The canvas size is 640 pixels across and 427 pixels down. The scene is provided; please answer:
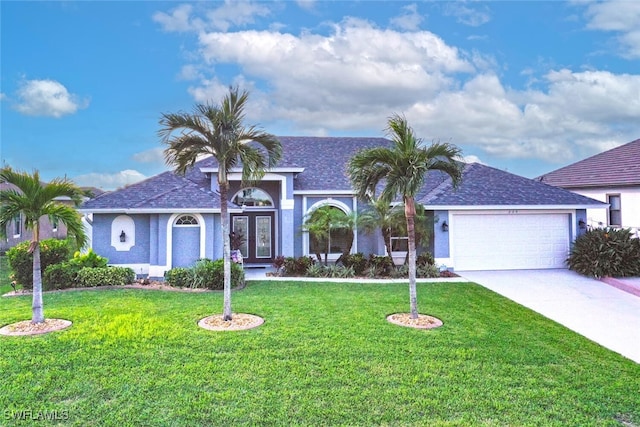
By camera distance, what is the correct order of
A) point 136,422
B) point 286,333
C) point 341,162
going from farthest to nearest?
point 341,162
point 286,333
point 136,422

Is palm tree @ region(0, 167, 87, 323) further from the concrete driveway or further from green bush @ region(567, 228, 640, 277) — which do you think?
green bush @ region(567, 228, 640, 277)

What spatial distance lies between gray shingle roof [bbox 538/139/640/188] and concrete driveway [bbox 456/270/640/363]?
723cm

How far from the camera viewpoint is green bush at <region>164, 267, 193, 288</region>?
40.7ft

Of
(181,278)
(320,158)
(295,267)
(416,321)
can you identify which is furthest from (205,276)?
(320,158)

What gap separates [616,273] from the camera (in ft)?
44.7

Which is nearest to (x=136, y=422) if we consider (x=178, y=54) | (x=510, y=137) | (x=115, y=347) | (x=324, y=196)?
(x=115, y=347)

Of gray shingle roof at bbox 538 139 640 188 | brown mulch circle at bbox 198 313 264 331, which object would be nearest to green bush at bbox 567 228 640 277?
gray shingle roof at bbox 538 139 640 188

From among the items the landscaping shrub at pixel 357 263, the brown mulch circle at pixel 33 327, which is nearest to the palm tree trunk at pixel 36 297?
the brown mulch circle at pixel 33 327

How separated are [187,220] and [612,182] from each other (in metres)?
20.3

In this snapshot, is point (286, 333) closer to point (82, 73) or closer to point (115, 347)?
Result: point (115, 347)

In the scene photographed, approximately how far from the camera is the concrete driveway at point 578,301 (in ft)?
26.4

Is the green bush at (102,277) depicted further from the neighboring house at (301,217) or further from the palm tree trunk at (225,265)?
the palm tree trunk at (225,265)

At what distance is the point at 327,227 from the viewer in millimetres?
15422

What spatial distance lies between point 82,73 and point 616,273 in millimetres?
21909
